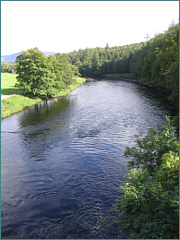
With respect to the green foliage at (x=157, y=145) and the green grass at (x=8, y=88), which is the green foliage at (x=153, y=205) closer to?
the green foliage at (x=157, y=145)

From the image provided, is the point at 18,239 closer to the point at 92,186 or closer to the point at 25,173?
the point at 92,186

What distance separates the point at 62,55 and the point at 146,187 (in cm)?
7211

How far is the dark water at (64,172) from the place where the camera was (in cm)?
1105

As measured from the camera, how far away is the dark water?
11.1m

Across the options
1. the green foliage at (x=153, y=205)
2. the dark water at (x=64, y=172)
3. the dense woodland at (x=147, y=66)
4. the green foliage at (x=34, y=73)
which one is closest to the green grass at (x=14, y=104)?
the green foliage at (x=34, y=73)

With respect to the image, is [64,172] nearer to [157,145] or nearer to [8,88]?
[157,145]

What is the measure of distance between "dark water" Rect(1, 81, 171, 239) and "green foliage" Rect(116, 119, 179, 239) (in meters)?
1.64

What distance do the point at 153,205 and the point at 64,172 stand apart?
9.41 metres

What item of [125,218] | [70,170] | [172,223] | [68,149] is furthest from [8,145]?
[172,223]

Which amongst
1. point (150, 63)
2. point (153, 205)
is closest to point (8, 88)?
point (150, 63)

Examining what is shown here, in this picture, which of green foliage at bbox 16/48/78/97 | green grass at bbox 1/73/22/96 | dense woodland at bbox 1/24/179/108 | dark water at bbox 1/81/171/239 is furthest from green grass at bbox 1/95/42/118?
dense woodland at bbox 1/24/179/108

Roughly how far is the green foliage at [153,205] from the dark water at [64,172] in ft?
5.39

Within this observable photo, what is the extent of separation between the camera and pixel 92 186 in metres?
14.4

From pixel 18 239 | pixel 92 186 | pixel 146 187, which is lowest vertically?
→ pixel 18 239
